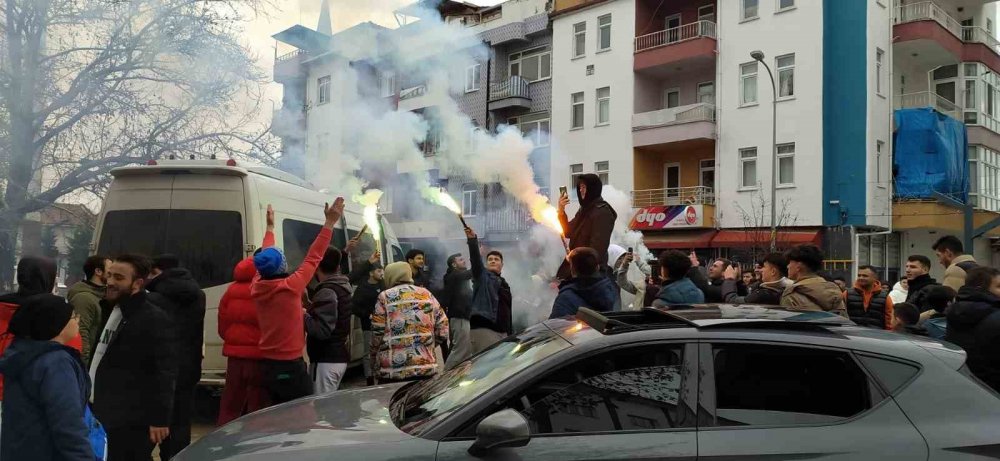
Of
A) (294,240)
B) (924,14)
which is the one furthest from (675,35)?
(294,240)

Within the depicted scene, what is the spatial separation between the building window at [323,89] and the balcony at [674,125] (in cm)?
1130

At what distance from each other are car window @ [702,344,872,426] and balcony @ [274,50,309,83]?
711 inches

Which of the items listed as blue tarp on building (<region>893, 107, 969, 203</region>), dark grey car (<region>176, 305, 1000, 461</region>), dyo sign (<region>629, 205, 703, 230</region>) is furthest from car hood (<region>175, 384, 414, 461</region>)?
blue tarp on building (<region>893, 107, 969, 203</region>)

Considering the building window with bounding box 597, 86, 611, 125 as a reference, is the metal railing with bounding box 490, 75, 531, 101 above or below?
above

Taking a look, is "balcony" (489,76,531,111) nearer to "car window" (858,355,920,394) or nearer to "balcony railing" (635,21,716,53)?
"balcony railing" (635,21,716,53)

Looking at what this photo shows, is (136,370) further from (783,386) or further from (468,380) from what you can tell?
(783,386)

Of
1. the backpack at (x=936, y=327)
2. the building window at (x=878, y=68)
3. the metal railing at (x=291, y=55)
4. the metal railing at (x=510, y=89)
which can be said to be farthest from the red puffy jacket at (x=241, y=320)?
the metal railing at (x=510, y=89)

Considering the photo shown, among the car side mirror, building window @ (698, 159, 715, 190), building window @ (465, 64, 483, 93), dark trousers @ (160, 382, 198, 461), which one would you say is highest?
building window @ (465, 64, 483, 93)

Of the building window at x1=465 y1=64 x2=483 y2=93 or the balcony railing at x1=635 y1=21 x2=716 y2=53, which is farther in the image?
the building window at x1=465 y1=64 x2=483 y2=93

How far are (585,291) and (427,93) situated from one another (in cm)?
1697

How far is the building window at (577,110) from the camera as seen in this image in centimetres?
2703

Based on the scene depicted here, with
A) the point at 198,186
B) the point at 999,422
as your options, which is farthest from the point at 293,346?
the point at 999,422

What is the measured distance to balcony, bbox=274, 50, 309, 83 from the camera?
757 inches

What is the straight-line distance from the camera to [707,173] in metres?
24.3
